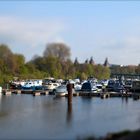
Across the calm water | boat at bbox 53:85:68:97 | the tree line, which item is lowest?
the calm water

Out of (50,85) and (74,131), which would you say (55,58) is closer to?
(50,85)

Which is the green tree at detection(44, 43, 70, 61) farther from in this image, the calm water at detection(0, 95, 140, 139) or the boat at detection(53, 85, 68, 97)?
the calm water at detection(0, 95, 140, 139)

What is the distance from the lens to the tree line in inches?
4807

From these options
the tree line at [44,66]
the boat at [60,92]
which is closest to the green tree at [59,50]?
the tree line at [44,66]

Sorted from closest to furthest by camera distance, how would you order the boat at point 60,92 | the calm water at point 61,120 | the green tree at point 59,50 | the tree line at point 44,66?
the calm water at point 61,120
the boat at point 60,92
the tree line at point 44,66
the green tree at point 59,50

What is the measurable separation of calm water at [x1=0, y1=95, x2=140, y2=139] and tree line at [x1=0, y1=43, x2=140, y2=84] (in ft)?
164

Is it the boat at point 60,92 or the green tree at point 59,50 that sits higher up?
the green tree at point 59,50

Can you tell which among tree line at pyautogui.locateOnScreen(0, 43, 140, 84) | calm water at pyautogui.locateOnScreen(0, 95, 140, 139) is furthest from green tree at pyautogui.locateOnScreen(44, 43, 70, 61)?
calm water at pyautogui.locateOnScreen(0, 95, 140, 139)

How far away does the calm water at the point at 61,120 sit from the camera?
121 ft

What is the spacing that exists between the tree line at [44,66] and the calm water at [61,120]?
49862 millimetres

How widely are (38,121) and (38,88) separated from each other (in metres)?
50.5

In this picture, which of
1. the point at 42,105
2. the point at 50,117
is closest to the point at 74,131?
the point at 50,117

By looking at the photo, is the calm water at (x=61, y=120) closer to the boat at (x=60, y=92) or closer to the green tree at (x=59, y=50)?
the boat at (x=60, y=92)

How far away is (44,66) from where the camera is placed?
138625 mm
